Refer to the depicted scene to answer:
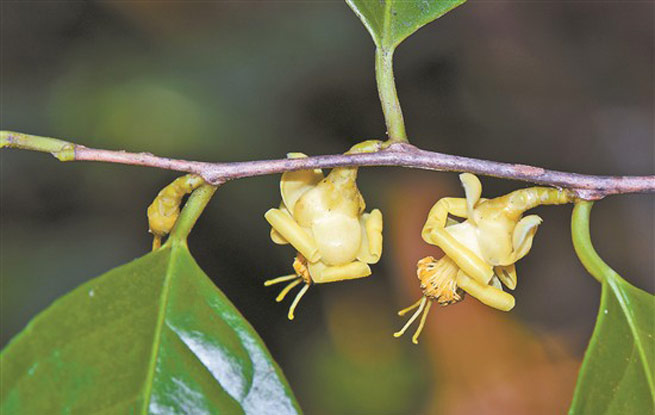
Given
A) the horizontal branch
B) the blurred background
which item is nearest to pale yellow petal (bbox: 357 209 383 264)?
the horizontal branch

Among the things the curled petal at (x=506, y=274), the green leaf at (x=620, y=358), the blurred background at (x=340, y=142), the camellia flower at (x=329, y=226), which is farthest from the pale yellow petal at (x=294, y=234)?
the blurred background at (x=340, y=142)

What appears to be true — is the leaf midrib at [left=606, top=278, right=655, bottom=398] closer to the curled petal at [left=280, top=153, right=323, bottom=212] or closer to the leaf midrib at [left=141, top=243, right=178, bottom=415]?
the curled petal at [left=280, top=153, right=323, bottom=212]

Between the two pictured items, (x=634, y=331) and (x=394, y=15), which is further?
(x=394, y=15)

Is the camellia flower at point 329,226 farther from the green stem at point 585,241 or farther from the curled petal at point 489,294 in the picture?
the green stem at point 585,241

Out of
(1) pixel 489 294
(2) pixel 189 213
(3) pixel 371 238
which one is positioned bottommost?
(1) pixel 489 294

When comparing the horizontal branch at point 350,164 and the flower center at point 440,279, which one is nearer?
the horizontal branch at point 350,164

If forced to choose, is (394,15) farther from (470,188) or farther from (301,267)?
(301,267)

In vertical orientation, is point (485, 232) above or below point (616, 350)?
above

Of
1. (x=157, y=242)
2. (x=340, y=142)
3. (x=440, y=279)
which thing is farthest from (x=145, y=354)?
(x=340, y=142)
